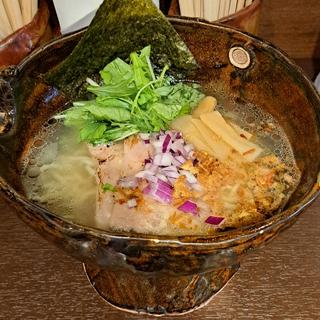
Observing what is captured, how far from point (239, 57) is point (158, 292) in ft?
2.16

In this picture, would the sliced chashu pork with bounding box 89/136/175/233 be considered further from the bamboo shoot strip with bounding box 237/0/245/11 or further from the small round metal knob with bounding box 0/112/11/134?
the bamboo shoot strip with bounding box 237/0/245/11

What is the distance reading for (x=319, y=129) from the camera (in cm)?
116

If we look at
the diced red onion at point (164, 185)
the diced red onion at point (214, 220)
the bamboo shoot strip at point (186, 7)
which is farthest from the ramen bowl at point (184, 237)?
the bamboo shoot strip at point (186, 7)

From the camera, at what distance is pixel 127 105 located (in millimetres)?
1345

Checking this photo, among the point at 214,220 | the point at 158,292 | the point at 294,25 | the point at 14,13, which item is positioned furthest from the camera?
the point at 294,25

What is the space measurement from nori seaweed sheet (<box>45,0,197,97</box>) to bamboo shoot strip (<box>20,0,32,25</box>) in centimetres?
42

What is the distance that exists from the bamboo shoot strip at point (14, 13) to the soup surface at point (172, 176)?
1.60 ft

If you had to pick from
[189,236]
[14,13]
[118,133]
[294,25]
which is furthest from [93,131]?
[294,25]

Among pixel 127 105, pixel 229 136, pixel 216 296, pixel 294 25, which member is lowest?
pixel 216 296

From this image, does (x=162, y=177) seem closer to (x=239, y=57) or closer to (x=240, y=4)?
(x=239, y=57)

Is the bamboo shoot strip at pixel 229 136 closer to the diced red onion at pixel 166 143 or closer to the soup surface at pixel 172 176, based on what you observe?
the soup surface at pixel 172 176

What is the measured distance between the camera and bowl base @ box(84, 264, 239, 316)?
4.07ft

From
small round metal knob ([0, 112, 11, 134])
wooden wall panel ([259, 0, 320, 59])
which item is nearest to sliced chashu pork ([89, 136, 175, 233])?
small round metal knob ([0, 112, 11, 134])

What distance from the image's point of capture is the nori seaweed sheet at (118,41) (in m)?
1.34
